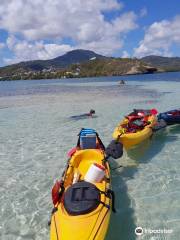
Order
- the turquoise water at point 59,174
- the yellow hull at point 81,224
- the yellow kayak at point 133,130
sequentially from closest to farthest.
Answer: the yellow hull at point 81,224 → the turquoise water at point 59,174 → the yellow kayak at point 133,130

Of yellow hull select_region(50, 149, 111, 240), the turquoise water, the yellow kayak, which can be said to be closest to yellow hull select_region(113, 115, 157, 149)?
the yellow kayak

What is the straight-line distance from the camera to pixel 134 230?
6543 mm

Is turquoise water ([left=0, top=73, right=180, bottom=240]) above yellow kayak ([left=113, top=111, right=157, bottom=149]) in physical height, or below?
below

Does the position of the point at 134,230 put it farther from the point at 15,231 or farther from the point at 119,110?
the point at 119,110

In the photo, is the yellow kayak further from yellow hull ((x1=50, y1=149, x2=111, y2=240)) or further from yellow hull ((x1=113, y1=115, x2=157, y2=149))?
yellow hull ((x1=50, y1=149, x2=111, y2=240))

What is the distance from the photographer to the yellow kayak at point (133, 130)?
36.2 ft

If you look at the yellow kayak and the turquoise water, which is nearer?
the turquoise water

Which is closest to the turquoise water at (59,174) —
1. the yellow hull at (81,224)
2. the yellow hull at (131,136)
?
the yellow hull at (131,136)

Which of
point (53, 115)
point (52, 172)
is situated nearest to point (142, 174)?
point (52, 172)

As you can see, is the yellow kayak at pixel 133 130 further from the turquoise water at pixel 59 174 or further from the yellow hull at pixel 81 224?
the yellow hull at pixel 81 224

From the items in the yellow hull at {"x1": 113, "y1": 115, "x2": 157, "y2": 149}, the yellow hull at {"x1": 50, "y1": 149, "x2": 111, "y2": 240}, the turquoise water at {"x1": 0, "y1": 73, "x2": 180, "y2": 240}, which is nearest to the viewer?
the yellow hull at {"x1": 50, "y1": 149, "x2": 111, "y2": 240}

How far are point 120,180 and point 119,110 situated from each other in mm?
14268

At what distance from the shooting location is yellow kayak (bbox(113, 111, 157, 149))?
11.0 m

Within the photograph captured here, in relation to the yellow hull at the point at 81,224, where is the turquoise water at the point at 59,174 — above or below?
below
